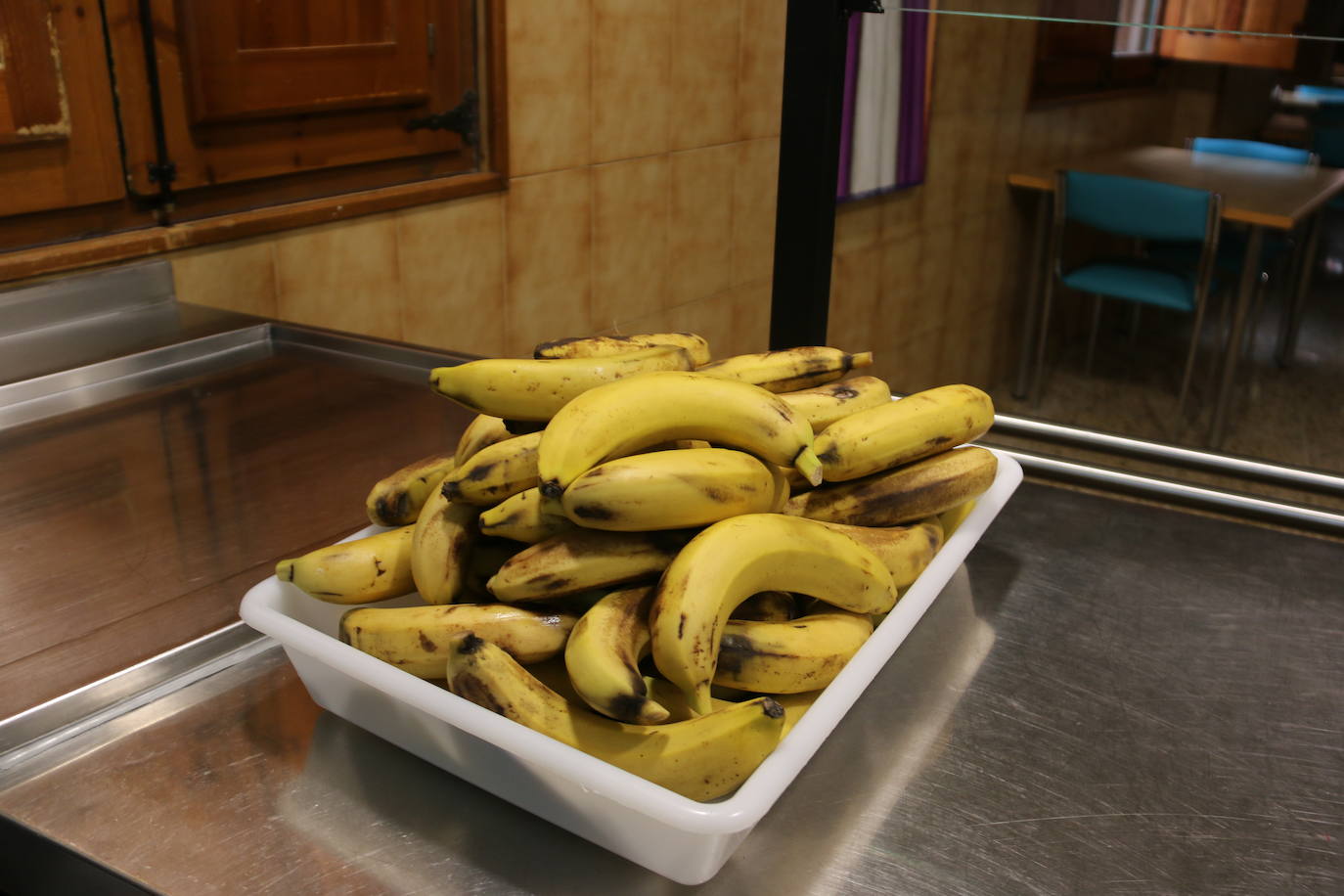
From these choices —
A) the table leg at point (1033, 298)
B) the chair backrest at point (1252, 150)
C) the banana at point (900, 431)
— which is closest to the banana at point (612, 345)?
the banana at point (900, 431)

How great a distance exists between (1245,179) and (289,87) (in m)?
2.69

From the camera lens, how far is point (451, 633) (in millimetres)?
551

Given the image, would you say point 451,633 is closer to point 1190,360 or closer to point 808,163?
point 808,163

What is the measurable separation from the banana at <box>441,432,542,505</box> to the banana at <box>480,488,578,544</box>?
0.02 meters

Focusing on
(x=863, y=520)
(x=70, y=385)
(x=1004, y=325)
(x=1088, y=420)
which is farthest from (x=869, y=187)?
(x=863, y=520)

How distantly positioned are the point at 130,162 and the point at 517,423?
4.11ft

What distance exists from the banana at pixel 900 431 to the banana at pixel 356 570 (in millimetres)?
264

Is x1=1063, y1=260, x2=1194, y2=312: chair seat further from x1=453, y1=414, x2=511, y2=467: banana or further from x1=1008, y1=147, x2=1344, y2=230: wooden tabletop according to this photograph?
x1=453, y1=414, x2=511, y2=467: banana

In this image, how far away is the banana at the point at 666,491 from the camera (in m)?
0.54

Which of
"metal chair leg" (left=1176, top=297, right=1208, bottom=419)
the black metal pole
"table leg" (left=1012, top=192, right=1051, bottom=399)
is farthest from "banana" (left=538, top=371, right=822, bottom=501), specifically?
"table leg" (left=1012, top=192, right=1051, bottom=399)

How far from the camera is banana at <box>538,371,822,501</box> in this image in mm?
578

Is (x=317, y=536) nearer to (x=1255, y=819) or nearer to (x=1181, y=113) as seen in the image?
(x=1255, y=819)

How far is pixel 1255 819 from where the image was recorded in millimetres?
584

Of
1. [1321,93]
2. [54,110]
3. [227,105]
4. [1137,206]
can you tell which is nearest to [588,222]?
[227,105]
